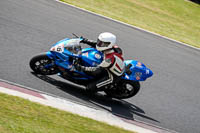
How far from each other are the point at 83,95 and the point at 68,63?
0.88 metres

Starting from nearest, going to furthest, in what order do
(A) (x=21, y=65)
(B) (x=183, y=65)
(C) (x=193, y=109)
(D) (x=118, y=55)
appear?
(D) (x=118, y=55) < (A) (x=21, y=65) < (C) (x=193, y=109) < (B) (x=183, y=65)

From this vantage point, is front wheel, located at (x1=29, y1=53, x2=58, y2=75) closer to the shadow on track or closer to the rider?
the shadow on track

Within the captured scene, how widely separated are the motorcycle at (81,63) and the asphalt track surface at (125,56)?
272 millimetres

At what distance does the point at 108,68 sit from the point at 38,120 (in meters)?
2.54

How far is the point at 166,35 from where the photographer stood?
1587 cm

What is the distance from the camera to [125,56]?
37.6 ft

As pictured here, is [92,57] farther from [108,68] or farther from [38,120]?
[38,120]

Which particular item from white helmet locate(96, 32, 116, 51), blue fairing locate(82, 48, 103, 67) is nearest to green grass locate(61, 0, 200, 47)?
blue fairing locate(82, 48, 103, 67)

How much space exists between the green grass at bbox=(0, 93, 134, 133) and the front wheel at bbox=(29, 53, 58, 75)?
A: 168 centimetres

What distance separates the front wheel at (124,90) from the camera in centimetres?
814

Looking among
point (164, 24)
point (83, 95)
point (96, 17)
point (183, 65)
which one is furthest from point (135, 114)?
point (164, 24)

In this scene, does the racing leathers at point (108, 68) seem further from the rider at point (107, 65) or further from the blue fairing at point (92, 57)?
the blue fairing at point (92, 57)

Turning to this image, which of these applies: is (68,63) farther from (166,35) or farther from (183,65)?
(166,35)

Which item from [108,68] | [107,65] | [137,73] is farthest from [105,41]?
[137,73]
